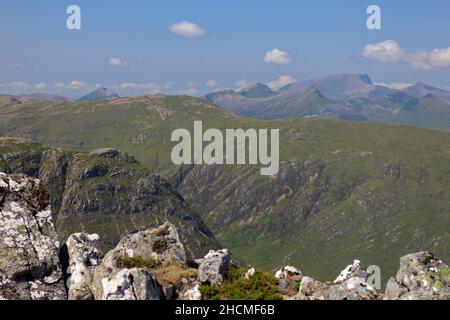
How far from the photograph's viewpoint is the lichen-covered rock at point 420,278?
27.6 m

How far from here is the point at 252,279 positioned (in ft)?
99.9

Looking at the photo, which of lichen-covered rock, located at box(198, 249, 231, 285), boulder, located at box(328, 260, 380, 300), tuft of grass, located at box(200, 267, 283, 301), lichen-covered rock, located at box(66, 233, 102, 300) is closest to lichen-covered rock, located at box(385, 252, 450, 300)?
boulder, located at box(328, 260, 380, 300)

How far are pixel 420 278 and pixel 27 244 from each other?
2517 centimetres

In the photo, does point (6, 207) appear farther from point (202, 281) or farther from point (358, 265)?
point (358, 265)

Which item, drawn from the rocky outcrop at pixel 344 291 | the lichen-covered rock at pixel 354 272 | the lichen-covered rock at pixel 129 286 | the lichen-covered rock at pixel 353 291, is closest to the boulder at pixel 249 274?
the rocky outcrop at pixel 344 291

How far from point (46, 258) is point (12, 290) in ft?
9.45

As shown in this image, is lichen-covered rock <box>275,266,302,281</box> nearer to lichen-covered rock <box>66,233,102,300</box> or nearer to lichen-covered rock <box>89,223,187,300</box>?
lichen-covered rock <box>89,223,187,300</box>

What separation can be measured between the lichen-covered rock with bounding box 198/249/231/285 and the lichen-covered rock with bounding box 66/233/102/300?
22.4 feet

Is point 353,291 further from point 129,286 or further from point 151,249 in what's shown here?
point 151,249

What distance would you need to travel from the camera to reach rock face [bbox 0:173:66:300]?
1112 inches

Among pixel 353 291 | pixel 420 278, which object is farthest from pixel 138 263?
pixel 420 278
